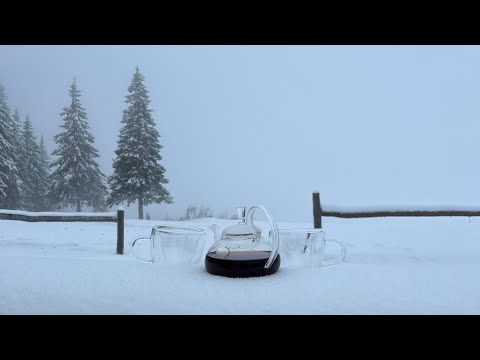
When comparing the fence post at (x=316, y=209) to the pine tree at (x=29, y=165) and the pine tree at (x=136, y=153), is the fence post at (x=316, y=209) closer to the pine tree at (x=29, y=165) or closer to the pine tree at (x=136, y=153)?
the pine tree at (x=136, y=153)

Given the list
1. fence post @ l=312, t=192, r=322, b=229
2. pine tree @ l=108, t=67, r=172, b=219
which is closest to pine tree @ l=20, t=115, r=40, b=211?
pine tree @ l=108, t=67, r=172, b=219

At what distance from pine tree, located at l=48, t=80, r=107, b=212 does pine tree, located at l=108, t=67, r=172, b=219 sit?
228 centimetres

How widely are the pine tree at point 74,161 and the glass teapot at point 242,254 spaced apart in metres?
15.3

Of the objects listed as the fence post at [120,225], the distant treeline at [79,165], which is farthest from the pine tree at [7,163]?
the fence post at [120,225]

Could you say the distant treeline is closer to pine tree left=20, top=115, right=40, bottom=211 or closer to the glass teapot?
pine tree left=20, top=115, right=40, bottom=211

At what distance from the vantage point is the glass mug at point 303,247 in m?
1.04

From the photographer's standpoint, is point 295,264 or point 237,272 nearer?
point 237,272

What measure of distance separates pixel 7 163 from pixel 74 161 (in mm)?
2334

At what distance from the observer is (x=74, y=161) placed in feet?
49.1
